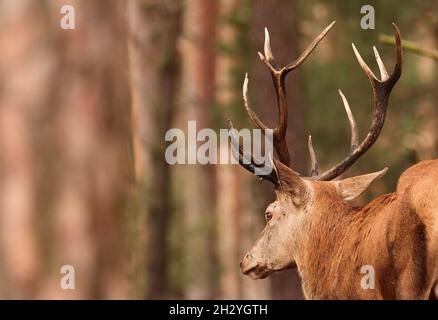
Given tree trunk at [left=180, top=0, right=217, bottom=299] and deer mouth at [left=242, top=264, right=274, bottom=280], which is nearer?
deer mouth at [left=242, top=264, right=274, bottom=280]

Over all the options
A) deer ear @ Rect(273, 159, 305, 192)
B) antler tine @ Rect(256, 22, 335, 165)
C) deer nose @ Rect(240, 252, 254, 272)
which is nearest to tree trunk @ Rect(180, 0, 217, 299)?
antler tine @ Rect(256, 22, 335, 165)

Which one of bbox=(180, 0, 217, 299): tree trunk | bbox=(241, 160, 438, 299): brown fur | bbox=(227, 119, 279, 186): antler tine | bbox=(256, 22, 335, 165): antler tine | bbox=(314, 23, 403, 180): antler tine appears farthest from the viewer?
bbox=(180, 0, 217, 299): tree trunk

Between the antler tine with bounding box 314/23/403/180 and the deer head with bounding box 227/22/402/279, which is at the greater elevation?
the antler tine with bounding box 314/23/403/180

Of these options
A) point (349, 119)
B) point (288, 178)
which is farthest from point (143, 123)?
point (288, 178)

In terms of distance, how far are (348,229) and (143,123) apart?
1104cm

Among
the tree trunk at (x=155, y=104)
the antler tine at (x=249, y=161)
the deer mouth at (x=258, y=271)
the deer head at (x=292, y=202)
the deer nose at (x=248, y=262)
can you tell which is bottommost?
the deer mouth at (x=258, y=271)

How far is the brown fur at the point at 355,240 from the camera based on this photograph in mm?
6730

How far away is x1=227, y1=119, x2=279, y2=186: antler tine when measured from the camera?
7988mm

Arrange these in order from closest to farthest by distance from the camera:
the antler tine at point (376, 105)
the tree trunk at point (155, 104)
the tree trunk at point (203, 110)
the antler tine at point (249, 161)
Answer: the antler tine at point (249, 161)
the antler tine at point (376, 105)
the tree trunk at point (155, 104)
the tree trunk at point (203, 110)

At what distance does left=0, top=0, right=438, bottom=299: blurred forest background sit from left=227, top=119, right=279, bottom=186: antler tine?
981 mm

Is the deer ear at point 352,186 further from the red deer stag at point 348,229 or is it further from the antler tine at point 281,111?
the antler tine at point 281,111

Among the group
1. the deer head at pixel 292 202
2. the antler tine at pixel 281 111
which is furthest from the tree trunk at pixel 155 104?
the deer head at pixel 292 202

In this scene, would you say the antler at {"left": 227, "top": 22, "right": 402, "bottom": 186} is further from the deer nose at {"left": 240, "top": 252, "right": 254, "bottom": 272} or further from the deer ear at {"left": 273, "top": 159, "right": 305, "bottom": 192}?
the deer nose at {"left": 240, "top": 252, "right": 254, "bottom": 272}
